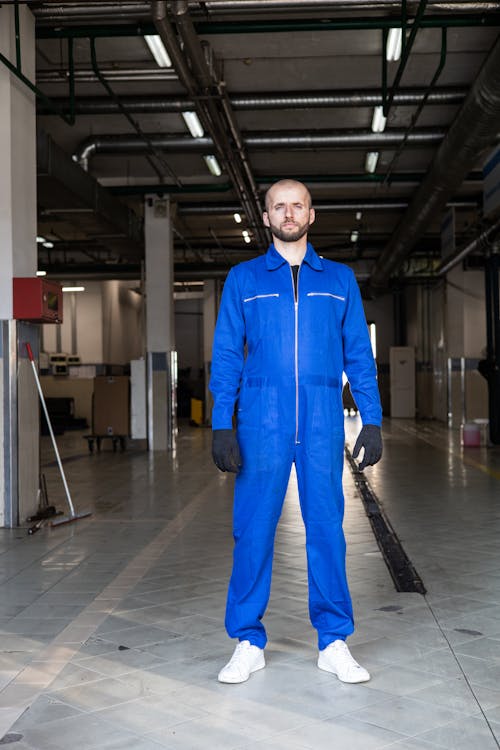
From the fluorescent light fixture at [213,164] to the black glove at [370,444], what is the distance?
30.4 ft

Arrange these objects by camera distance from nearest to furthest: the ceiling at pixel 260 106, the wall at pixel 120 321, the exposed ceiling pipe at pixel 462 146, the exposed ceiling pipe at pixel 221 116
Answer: the exposed ceiling pipe at pixel 221 116, the ceiling at pixel 260 106, the exposed ceiling pipe at pixel 462 146, the wall at pixel 120 321

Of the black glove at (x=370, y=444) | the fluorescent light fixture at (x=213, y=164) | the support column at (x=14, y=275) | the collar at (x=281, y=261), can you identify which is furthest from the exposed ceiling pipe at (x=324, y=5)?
the fluorescent light fixture at (x=213, y=164)

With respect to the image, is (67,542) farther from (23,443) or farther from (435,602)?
(435,602)

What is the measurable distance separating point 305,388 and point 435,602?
169 cm

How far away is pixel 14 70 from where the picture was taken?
21.0ft

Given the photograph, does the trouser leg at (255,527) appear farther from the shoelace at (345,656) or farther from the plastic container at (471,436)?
the plastic container at (471,436)

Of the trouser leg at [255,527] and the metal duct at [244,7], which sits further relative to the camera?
the metal duct at [244,7]

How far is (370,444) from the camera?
3160 mm

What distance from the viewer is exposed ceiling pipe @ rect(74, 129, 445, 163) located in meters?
11.1

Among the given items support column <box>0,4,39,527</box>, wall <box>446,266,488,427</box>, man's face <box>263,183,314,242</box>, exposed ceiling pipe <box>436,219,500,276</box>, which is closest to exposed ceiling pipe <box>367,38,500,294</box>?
exposed ceiling pipe <box>436,219,500,276</box>

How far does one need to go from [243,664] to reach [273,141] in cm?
906

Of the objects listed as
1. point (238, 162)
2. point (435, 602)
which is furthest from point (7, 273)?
point (238, 162)

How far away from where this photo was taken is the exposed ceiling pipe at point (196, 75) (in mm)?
6764

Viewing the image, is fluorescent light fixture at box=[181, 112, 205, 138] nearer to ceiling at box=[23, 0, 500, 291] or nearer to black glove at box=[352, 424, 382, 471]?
ceiling at box=[23, 0, 500, 291]
